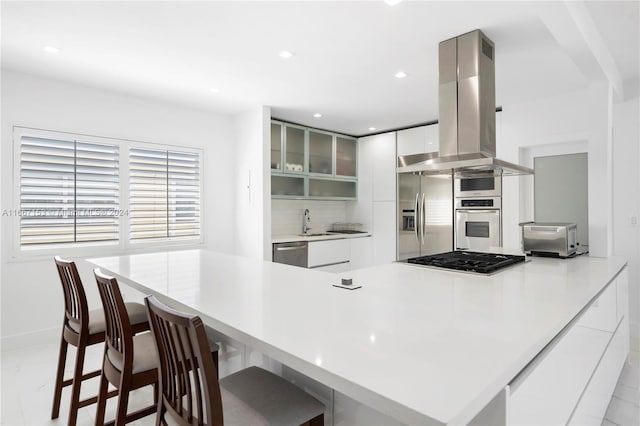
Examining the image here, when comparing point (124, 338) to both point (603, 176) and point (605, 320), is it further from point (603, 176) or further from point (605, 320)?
point (603, 176)

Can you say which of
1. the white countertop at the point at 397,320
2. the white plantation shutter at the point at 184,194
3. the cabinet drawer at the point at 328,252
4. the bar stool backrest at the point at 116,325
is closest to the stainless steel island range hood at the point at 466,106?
the white countertop at the point at 397,320

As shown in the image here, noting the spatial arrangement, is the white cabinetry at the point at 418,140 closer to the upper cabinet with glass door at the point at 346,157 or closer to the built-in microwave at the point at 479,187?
the built-in microwave at the point at 479,187

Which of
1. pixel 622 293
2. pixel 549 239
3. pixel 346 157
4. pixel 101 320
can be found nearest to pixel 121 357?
pixel 101 320

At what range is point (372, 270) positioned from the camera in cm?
219

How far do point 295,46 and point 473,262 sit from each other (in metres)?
2.00

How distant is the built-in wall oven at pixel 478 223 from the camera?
414 centimetres

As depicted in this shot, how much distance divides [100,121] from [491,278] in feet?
12.8

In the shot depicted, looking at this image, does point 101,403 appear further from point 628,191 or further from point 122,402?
point 628,191

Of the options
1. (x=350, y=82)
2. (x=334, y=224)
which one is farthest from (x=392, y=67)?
(x=334, y=224)

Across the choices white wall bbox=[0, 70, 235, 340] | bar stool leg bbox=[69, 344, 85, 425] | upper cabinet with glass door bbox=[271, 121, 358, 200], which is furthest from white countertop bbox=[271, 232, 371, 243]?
bar stool leg bbox=[69, 344, 85, 425]

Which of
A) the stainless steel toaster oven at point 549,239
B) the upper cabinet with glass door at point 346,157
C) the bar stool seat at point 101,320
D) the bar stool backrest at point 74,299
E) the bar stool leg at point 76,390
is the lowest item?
the bar stool leg at point 76,390

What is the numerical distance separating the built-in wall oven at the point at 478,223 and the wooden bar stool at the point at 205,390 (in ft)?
11.7

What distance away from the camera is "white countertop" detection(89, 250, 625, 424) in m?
0.76

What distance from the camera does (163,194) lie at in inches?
165
